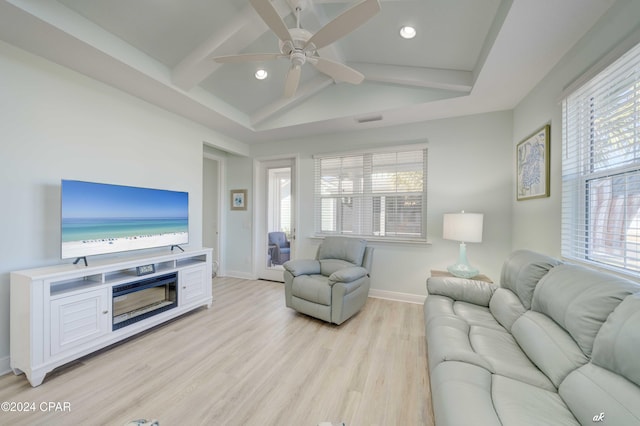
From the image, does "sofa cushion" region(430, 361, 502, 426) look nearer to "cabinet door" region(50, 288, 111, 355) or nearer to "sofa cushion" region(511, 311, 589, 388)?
"sofa cushion" region(511, 311, 589, 388)

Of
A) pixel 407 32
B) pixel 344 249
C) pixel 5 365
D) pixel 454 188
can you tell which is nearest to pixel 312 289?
pixel 344 249

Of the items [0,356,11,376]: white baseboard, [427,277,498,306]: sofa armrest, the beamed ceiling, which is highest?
the beamed ceiling

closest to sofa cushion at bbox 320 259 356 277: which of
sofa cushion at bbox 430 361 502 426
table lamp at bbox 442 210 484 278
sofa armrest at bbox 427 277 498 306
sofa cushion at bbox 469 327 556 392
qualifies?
sofa armrest at bbox 427 277 498 306

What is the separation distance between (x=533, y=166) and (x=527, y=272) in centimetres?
132

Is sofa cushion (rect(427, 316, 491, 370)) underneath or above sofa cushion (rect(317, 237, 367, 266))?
underneath

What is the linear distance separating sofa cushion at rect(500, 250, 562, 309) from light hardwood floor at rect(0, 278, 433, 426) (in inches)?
36.9

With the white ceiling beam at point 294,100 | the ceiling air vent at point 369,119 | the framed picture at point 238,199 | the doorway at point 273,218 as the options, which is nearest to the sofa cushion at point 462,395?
the ceiling air vent at point 369,119

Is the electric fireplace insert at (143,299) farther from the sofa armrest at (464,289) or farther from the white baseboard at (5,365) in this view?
the sofa armrest at (464,289)

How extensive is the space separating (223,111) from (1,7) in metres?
1.86

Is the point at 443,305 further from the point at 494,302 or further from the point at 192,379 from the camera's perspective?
the point at 192,379

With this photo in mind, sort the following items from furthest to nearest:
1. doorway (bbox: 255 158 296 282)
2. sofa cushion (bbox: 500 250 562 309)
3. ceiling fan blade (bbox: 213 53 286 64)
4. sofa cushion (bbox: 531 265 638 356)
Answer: doorway (bbox: 255 158 296 282) < ceiling fan blade (bbox: 213 53 286 64) < sofa cushion (bbox: 500 250 562 309) < sofa cushion (bbox: 531 265 638 356)

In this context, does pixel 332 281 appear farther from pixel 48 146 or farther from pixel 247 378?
pixel 48 146

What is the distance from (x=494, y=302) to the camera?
2.00 metres

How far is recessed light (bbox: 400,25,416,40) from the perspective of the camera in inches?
89.5
